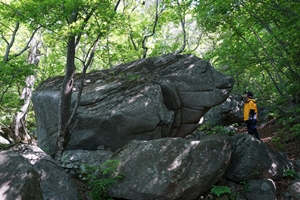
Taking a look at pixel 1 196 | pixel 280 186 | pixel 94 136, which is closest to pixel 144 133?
pixel 94 136

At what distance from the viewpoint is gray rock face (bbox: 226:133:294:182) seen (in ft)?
22.5

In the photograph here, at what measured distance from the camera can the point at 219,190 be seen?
6.33 metres

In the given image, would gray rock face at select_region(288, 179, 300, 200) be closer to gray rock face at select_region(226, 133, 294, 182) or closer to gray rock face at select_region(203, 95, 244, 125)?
gray rock face at select_region(226, 133, 294, 182)

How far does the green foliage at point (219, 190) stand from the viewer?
6262 millimetres

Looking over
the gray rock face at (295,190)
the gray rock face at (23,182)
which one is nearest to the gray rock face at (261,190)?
the gray rock face at (295,190)

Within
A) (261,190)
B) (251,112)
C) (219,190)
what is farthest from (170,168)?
(251,112)

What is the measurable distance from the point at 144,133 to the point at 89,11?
4791 mm

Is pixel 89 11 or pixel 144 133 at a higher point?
pixel 89 11

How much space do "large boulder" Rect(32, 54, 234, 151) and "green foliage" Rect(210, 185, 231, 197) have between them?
322 centimetres

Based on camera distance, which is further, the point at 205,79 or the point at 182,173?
the point at 205,79

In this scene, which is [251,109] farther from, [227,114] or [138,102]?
[227,114]

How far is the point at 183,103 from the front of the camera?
32.8ft

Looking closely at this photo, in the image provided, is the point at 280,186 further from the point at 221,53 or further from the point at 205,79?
the point at 221,53

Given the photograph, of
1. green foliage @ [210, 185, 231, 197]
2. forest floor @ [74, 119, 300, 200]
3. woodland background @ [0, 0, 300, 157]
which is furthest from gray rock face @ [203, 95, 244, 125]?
green foliage @ [210, 185, 231, 197]
